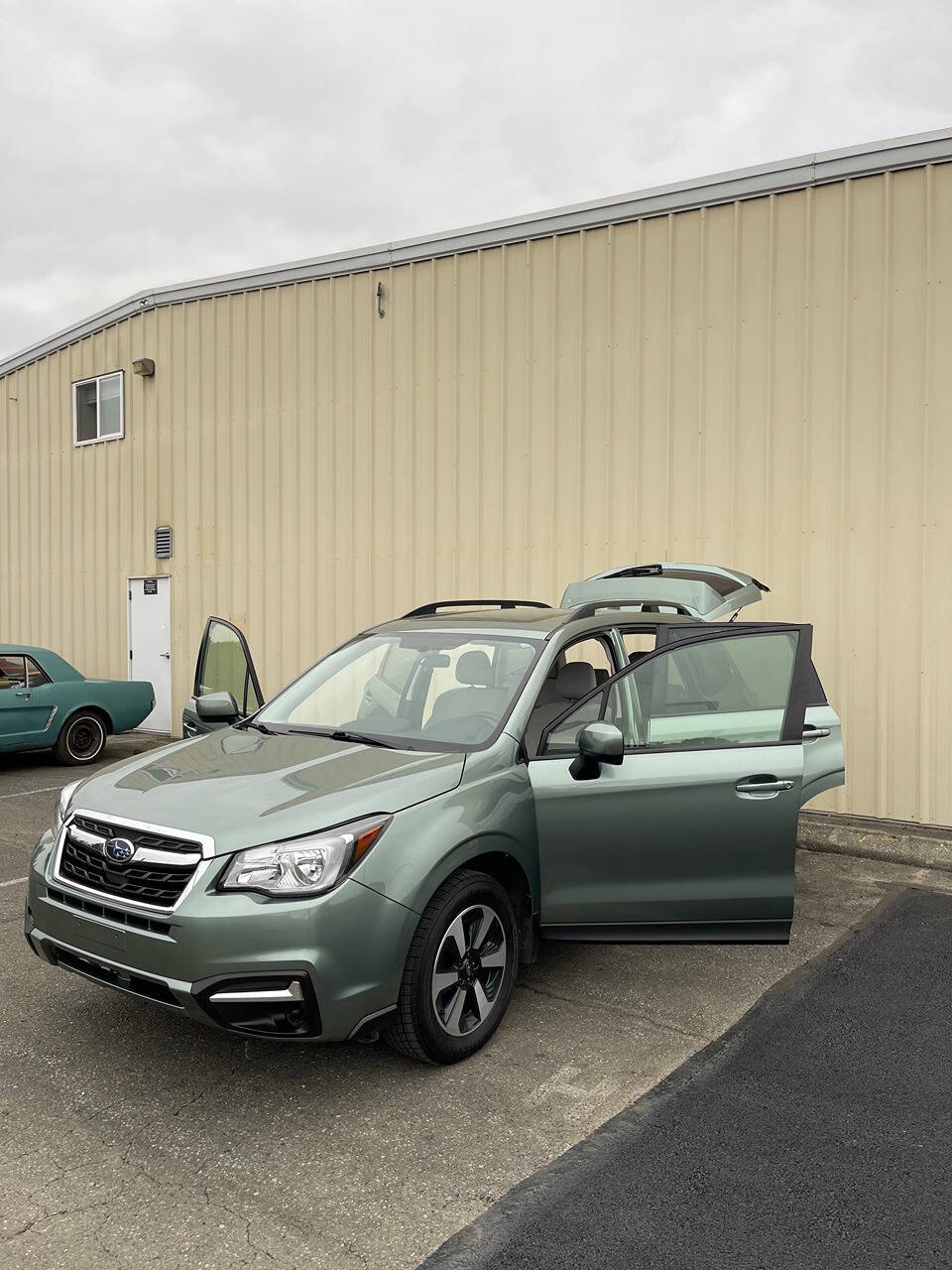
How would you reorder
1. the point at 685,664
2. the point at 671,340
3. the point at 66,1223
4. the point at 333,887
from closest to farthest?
the point at 66,1223 → the point at 333,887 → the point at 685,664 → the point at 671,340

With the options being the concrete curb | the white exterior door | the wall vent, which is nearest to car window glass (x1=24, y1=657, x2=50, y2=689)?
the white exterior door

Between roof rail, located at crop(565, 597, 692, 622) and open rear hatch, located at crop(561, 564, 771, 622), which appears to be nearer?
roof rail, located at crop(565, 597, 692, 622)

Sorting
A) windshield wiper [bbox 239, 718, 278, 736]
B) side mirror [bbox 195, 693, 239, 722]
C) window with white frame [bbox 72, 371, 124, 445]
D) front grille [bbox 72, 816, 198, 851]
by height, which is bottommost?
front grille [bbox 72, 816, 198, 851]

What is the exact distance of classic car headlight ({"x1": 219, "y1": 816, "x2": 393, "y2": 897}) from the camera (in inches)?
125

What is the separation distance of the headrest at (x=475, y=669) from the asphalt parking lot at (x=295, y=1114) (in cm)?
140

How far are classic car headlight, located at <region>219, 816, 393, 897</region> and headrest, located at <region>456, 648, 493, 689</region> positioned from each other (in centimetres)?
131

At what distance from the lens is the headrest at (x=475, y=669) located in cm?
442

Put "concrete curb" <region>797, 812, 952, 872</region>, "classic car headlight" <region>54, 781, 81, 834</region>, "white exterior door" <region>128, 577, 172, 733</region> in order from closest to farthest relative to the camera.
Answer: "classic car headlight" <region>54, 781, 81, 834</region> < "concrete curb" <region>797, 812, 952, 872</region> < "white exterior door" <region>128, 577, 172, 733</region>

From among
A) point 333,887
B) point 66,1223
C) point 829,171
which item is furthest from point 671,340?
point 66,1223

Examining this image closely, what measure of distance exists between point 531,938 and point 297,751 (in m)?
1.23

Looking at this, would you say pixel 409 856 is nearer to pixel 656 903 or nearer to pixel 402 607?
pixel 656 903

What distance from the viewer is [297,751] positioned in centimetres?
405

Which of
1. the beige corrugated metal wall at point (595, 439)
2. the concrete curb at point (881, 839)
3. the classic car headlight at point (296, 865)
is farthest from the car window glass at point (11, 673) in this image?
the classic car headlight at point (296, 865)

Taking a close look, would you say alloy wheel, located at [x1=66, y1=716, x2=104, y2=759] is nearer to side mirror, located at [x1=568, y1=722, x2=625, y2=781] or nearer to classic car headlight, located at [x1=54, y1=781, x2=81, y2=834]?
classic car headlight, located at [x1=54, y1=781, x2=81, y2=834]
